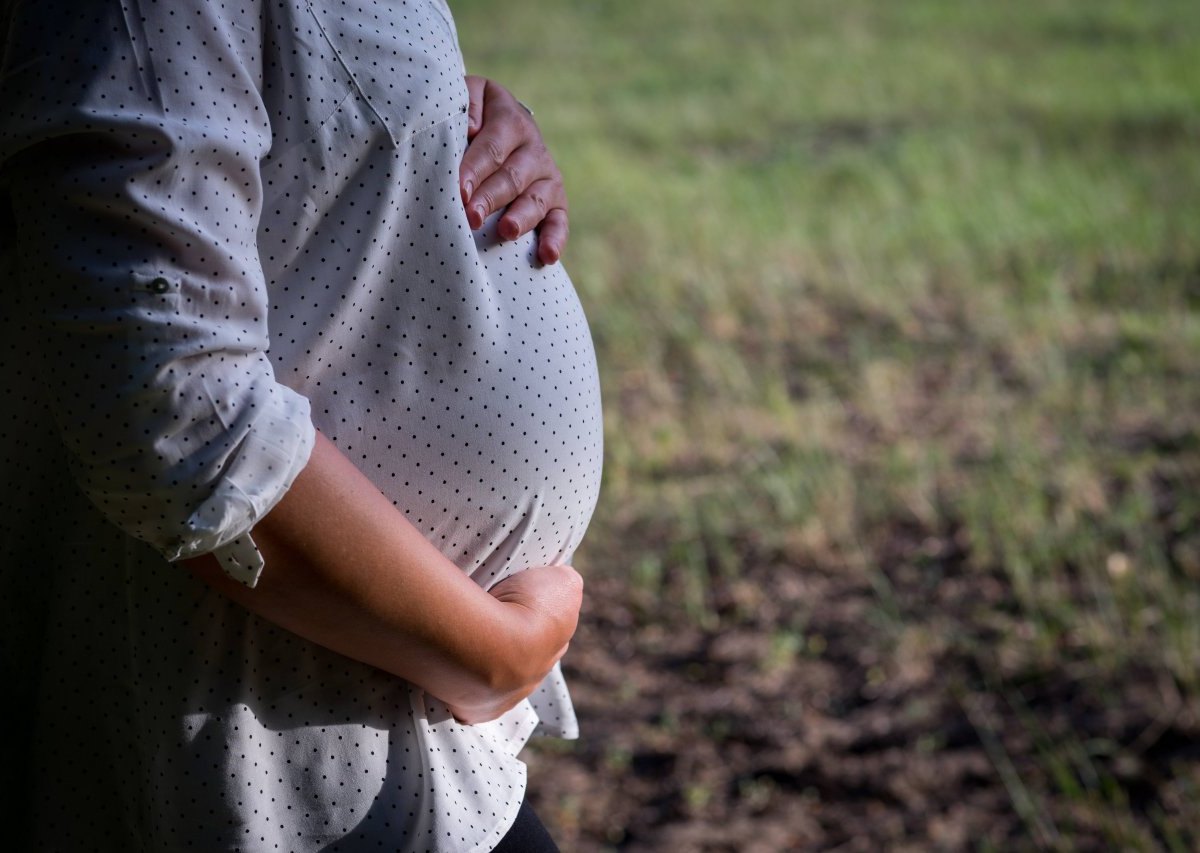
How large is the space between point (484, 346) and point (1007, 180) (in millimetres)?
5567

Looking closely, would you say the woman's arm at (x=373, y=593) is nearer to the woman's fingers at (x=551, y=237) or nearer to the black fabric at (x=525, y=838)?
the black fabric at (x=525, y=838)

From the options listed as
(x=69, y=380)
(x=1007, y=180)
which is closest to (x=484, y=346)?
(x=69, y=380)

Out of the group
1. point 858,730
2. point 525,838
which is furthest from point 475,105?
point 858,730

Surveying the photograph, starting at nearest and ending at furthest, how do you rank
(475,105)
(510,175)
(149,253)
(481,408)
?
(149,253) < (481,408) < (510,175) < (475,105)

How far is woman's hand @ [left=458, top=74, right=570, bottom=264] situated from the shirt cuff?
27cm

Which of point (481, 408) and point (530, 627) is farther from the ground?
point (481, 408)

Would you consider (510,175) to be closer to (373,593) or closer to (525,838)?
(373,593)

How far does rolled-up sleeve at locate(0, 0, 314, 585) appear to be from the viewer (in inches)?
34.2

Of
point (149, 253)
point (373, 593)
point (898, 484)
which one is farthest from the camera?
point (898, 484)

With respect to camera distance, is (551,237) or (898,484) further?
(898,484)

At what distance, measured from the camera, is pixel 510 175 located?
3.91 feet

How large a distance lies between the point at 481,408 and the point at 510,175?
230 mm

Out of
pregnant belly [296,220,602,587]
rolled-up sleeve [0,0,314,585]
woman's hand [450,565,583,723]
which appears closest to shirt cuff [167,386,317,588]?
rolled-up sleeve [0,0,314,585]

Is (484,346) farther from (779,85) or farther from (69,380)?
(779,85)
